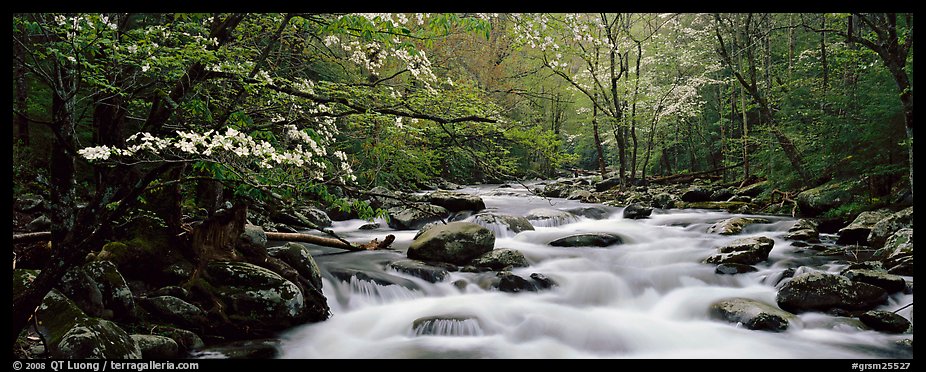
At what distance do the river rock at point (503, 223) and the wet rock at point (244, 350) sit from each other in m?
6.82

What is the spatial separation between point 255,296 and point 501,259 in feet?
14.2

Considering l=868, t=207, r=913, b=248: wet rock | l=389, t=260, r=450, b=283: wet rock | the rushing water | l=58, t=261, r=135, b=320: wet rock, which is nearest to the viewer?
l=58, t=261, r=135, b=320: wet rock

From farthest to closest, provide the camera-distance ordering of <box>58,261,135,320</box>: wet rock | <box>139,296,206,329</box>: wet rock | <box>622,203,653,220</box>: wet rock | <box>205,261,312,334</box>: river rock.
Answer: <box>622,203,653,220</box>: wet rock < <box>205,261,312,334</box>: river rock < <box>139,296,206,329</box>: wet rock < <box>58,261,135,320</box>: wet rock

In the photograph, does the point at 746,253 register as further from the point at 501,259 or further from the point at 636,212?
the point at 636,212

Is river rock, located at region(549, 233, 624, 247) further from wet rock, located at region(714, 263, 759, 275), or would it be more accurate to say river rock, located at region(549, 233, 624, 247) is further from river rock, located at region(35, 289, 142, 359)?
river rock, located at region(35, 289, 142, 359)

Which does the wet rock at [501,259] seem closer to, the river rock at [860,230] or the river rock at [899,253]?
the river rock at [899,253]

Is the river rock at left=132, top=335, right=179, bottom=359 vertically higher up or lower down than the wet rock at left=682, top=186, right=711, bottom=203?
lower down

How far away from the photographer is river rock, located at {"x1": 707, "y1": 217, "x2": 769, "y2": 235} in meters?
10.8

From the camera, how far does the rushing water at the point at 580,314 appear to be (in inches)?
217

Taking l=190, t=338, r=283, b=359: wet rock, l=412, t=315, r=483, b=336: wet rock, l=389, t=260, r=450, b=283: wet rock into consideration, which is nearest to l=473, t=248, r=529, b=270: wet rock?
l=389, t=260, r=450, b=283: wet rock

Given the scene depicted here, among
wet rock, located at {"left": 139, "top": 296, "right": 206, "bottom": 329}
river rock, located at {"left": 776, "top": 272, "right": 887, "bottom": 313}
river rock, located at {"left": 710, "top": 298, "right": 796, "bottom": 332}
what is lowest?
river rock, located at {"left": 710, "top": 298, "right": 796, "bottom": 332}

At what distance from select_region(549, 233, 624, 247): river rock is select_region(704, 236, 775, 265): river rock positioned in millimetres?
2129

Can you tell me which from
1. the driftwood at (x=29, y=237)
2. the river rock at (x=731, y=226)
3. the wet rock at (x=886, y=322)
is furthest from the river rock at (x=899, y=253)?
the driftwood at (x=29, y=237)

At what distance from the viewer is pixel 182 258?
571cm
